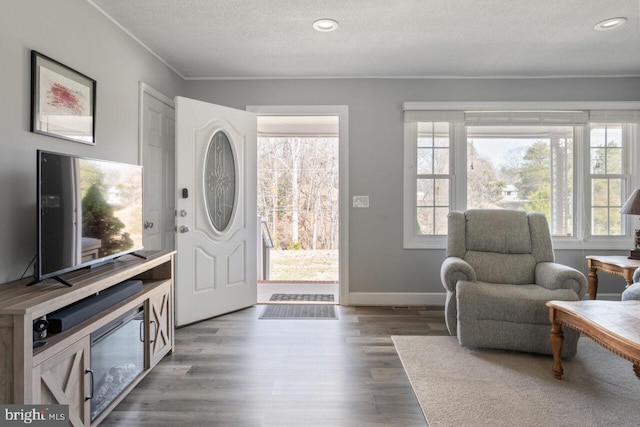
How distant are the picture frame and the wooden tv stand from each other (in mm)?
790

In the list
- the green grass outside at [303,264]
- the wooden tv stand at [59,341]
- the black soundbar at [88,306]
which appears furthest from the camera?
the green grass outside at [303,264]

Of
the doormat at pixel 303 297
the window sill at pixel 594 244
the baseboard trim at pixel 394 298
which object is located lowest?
the doormat at pixel 303 297

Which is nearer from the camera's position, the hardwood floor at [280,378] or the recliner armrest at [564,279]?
the hardwood floor at [280,378]

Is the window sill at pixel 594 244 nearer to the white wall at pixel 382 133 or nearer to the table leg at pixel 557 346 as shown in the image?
the white wall at pixel 382 133

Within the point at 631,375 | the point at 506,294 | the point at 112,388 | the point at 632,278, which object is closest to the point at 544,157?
the point at 632,278

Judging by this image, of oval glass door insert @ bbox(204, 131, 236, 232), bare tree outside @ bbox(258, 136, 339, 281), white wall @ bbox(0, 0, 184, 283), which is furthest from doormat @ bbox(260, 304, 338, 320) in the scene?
bare tree outside @ bbox(258, 136, 339, 281)

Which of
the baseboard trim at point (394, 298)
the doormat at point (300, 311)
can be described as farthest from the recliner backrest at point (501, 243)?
the doormat at point (300, 311)

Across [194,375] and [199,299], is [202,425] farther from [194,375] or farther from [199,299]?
[199,299]

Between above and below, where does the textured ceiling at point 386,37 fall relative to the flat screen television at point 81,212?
above

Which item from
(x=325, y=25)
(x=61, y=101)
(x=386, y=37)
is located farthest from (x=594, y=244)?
(x=61, y=101)

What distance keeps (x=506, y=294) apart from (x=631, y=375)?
79cm

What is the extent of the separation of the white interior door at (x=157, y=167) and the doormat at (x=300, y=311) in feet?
3.74

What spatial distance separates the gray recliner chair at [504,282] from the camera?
2455 mm

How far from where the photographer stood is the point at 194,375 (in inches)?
88.8
